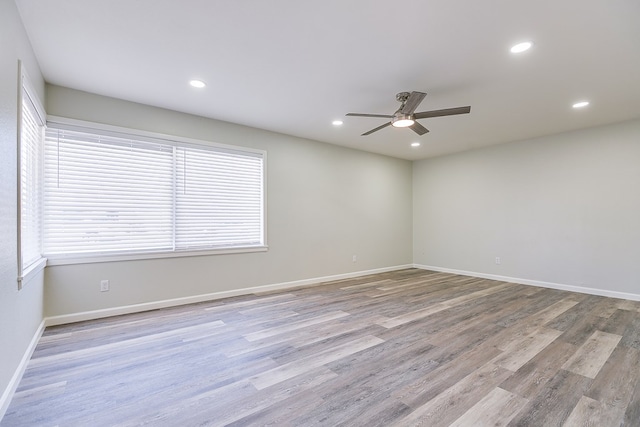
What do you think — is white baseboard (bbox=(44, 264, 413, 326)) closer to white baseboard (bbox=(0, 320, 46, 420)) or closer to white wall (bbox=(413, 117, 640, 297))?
white baseboard (bbox=(0, 320, 46, 420))

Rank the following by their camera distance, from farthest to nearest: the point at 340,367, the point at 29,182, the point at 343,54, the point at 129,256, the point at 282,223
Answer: the point at 282,223
the point at 129,256
the point at 29,182
the point at 343,54
the point at 340,367

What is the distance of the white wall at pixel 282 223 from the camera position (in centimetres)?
342

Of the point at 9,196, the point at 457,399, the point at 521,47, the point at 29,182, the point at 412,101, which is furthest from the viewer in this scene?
the point at 412,101

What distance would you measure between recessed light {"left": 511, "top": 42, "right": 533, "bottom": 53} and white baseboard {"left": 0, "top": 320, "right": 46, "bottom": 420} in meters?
4.45

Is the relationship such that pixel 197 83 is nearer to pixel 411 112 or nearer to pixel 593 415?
pixel 411 112

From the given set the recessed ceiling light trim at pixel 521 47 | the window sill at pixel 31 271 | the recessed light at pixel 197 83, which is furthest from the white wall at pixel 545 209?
the window sill at pixel 31 271

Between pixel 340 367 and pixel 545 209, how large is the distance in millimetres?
4883

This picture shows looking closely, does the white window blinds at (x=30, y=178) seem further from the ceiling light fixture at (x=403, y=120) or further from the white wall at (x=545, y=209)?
the white wall at (x=545, y=209)

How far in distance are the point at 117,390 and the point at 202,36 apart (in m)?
2.73

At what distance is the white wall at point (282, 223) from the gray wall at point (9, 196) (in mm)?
1066

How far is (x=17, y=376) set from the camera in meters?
2.12

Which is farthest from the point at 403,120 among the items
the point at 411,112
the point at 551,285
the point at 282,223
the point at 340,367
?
the point at 551,285

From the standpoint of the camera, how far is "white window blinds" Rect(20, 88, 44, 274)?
2527mm

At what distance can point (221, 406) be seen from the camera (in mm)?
1867
